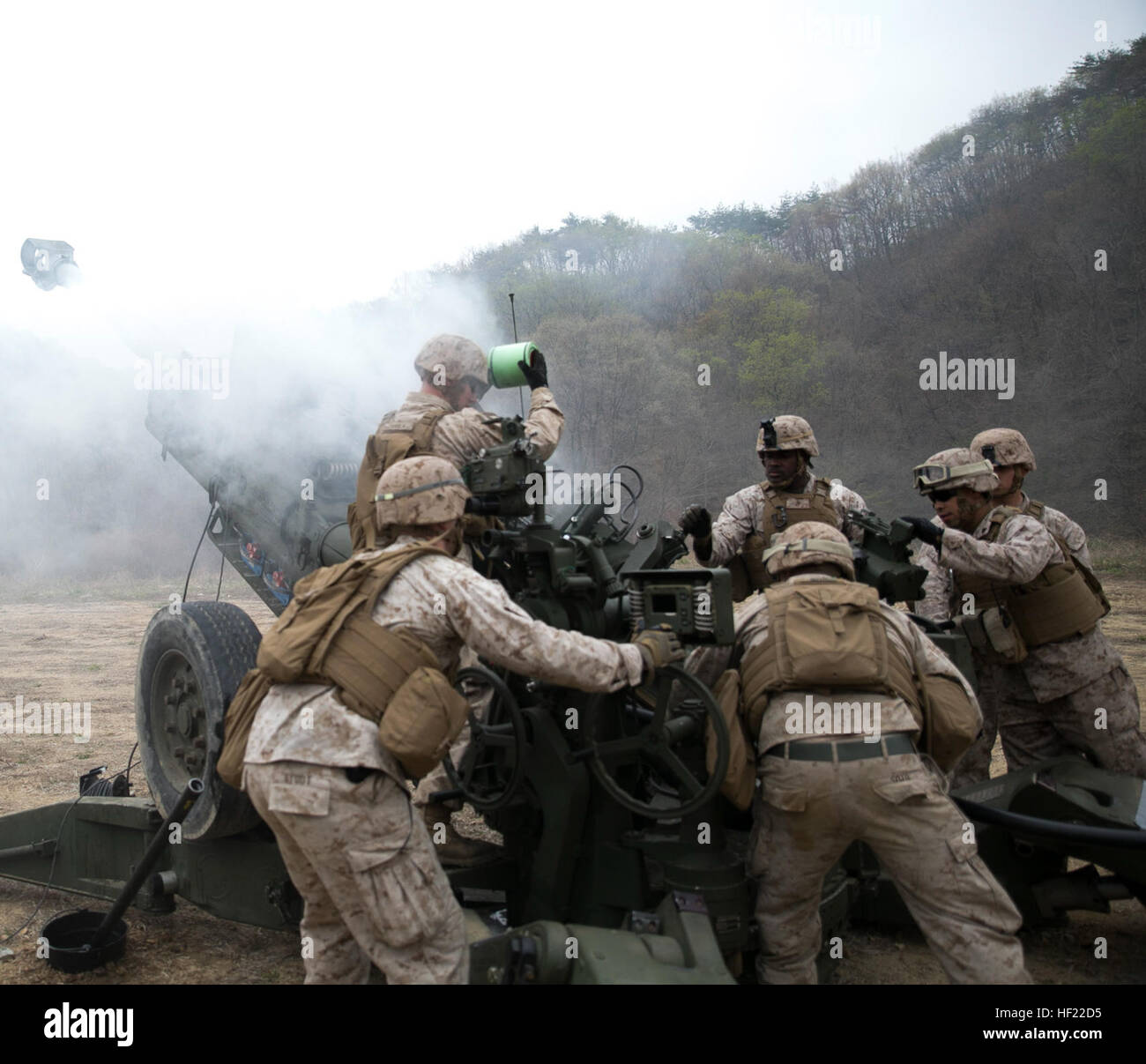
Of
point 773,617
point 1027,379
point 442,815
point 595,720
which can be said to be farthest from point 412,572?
point 1027,379

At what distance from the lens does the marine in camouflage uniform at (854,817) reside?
3225 millimetres

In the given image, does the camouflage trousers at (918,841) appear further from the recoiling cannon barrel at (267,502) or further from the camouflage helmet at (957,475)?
the recoiling cannon barrel at (267,502)

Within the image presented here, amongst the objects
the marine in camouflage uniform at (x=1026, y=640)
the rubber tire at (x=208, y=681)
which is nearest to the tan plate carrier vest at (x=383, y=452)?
the rubber tire at (x=208, y=681)

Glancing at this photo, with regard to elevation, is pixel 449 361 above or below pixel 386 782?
above

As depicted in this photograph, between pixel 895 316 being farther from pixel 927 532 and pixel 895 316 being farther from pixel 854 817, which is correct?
pixel 854 817

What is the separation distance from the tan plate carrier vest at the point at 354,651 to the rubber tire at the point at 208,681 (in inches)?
45.5

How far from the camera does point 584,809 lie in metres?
3.71

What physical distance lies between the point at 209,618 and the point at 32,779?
3682mm

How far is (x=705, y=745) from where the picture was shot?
11.9ft

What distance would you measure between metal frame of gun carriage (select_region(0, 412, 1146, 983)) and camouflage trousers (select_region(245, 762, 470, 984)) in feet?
0.67

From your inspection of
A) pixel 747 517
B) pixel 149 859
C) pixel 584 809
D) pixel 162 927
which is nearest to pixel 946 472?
pixel 747 517

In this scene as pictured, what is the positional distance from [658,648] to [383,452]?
5.76 feet
